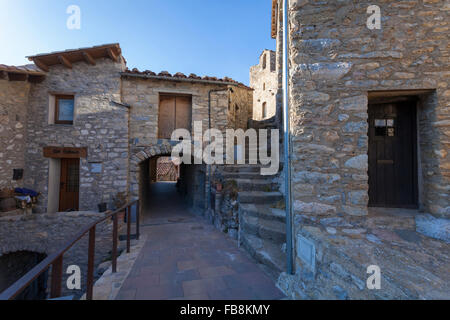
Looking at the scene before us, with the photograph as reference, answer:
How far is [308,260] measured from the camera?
6.63 feet

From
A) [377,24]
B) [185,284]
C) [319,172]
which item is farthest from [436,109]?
[185,284]

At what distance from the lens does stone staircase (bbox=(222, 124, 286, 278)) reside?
2.71 meters

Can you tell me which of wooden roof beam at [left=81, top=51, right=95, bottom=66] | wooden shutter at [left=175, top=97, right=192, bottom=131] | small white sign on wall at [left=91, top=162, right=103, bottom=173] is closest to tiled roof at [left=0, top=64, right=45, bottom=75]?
wooden roof beam at [left=81, top=51, right=95, bottom=66]

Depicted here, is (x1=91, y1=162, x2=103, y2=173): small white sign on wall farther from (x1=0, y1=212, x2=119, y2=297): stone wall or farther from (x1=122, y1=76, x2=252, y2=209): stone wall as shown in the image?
(x1=0, y1=212, x2=119, y2=297): stone wall

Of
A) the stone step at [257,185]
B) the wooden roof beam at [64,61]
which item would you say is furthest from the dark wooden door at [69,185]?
the stone step at [257,185]

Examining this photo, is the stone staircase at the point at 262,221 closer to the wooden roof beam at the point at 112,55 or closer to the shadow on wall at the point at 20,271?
the wooden roof beam at the point at 112,55

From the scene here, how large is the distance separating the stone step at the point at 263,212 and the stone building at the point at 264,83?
7788mm

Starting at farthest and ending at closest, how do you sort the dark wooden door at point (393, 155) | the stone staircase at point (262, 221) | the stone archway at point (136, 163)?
the stone archway at point (136, 163) → the stone staircase at point (262, 221) → the dark wooden door at point (393, 155)

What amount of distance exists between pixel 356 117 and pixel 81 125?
6761mm

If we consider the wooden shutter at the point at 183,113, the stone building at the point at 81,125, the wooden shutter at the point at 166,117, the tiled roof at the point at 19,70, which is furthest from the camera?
the wooden shutter at the point at 183,113

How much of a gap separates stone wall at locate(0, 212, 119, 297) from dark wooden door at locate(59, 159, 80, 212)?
2.48 feet

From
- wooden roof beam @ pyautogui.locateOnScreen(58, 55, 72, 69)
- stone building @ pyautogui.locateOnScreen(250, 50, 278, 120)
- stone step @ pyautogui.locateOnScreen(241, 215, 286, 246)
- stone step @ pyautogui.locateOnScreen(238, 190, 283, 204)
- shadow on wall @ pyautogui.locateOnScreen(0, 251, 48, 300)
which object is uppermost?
stone building @ pyautogui.locateOnScreen(250, 50, 278, 120)

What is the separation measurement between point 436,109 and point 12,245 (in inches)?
351

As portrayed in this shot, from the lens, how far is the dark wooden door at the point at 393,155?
2.43m
